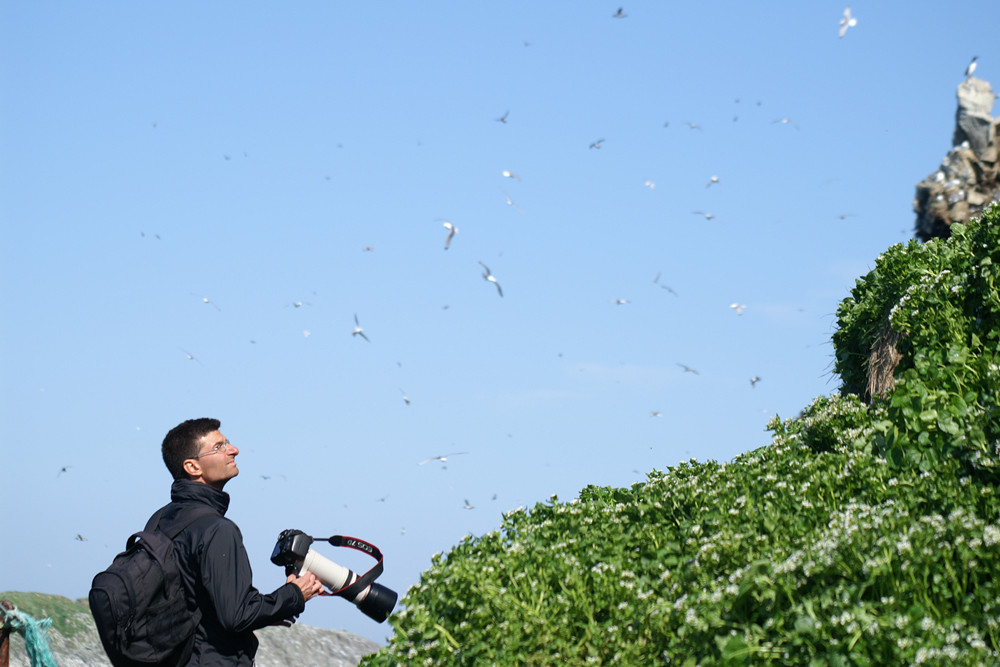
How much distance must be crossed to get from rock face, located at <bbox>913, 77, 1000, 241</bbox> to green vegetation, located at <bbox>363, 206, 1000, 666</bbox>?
23.2 meters

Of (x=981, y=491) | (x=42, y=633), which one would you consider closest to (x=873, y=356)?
(x=981, y=491)

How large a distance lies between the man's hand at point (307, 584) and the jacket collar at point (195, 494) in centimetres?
60

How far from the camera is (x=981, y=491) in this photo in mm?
5168

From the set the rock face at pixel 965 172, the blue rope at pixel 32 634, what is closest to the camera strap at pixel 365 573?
the blue rope at pixel 32 634

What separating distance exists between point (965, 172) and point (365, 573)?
2845 cm

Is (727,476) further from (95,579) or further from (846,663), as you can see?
(95,579)

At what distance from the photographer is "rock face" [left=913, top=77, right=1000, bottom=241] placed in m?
28.7

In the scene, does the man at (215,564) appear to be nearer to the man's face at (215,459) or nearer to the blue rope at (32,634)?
the man's face at (215,459)

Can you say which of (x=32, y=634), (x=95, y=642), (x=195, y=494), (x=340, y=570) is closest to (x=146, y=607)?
(x=195, y=494)

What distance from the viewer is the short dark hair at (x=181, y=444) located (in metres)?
5.83

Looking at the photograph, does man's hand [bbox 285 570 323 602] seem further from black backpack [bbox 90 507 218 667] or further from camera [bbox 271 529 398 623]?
black backpack [bbox 90 507 218 667]

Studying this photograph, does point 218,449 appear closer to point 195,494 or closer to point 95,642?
point 195,494

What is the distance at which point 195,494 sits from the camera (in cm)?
571

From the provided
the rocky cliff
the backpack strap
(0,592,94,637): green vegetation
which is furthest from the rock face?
the backpack strap
